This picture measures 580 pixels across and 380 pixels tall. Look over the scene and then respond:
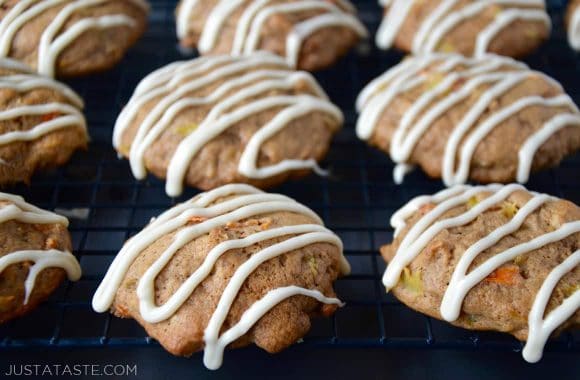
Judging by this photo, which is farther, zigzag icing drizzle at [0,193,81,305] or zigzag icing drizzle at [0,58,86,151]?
zigzag icing drizzle at [0,58,86,151]

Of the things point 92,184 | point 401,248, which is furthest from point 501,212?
point 92,184

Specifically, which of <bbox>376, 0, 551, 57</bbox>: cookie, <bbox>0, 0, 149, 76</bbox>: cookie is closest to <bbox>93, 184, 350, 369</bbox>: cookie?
<bbox>0, 0, 149, 76</bbox>: cookie

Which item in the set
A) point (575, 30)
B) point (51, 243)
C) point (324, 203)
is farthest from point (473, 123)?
point (51, 243)

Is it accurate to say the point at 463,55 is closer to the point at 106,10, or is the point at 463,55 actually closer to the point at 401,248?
the point at 401,248

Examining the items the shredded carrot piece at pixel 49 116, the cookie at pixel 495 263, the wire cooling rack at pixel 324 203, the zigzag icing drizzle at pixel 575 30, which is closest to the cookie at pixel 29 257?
the wire cooling rack at pixel 324 203

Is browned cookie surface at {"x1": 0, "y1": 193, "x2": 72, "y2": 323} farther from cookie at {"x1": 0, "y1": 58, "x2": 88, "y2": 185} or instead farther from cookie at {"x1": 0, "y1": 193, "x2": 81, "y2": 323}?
cookie at {"x1": 0, "y1": 58, "x2": 88, "y2": 185}

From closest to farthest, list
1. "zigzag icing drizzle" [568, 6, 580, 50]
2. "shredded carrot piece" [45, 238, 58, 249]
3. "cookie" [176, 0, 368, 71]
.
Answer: "shredded carrot piece" [45, 238, 58, 249], "cookie" [176, 0, 368, 71], "zigzag icing drizzle" [568, 6, 580, 50]
